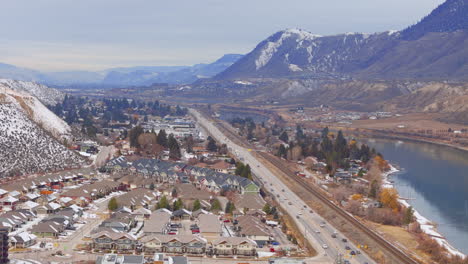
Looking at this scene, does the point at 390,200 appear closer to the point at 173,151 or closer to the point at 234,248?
the point at 234,248

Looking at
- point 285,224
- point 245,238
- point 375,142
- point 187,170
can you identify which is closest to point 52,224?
point 245,238

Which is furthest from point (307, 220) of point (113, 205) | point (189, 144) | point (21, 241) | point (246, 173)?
point (189, 144)

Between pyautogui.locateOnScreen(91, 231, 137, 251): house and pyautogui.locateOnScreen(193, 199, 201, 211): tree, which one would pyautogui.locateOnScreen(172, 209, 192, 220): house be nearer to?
pyautogui.locateOnScreen(193, 199, 201, 211): tree

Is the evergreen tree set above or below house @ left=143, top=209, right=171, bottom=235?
above

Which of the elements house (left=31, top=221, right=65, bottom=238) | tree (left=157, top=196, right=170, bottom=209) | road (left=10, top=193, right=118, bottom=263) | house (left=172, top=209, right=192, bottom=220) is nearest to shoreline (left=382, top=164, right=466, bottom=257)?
house (left=172, top=209, right=192, bottom=220)

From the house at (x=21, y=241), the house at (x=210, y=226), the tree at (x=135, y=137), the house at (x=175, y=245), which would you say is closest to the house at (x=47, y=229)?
the house at (x=21, y=241)

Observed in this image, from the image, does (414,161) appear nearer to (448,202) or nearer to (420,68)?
(448,202)
